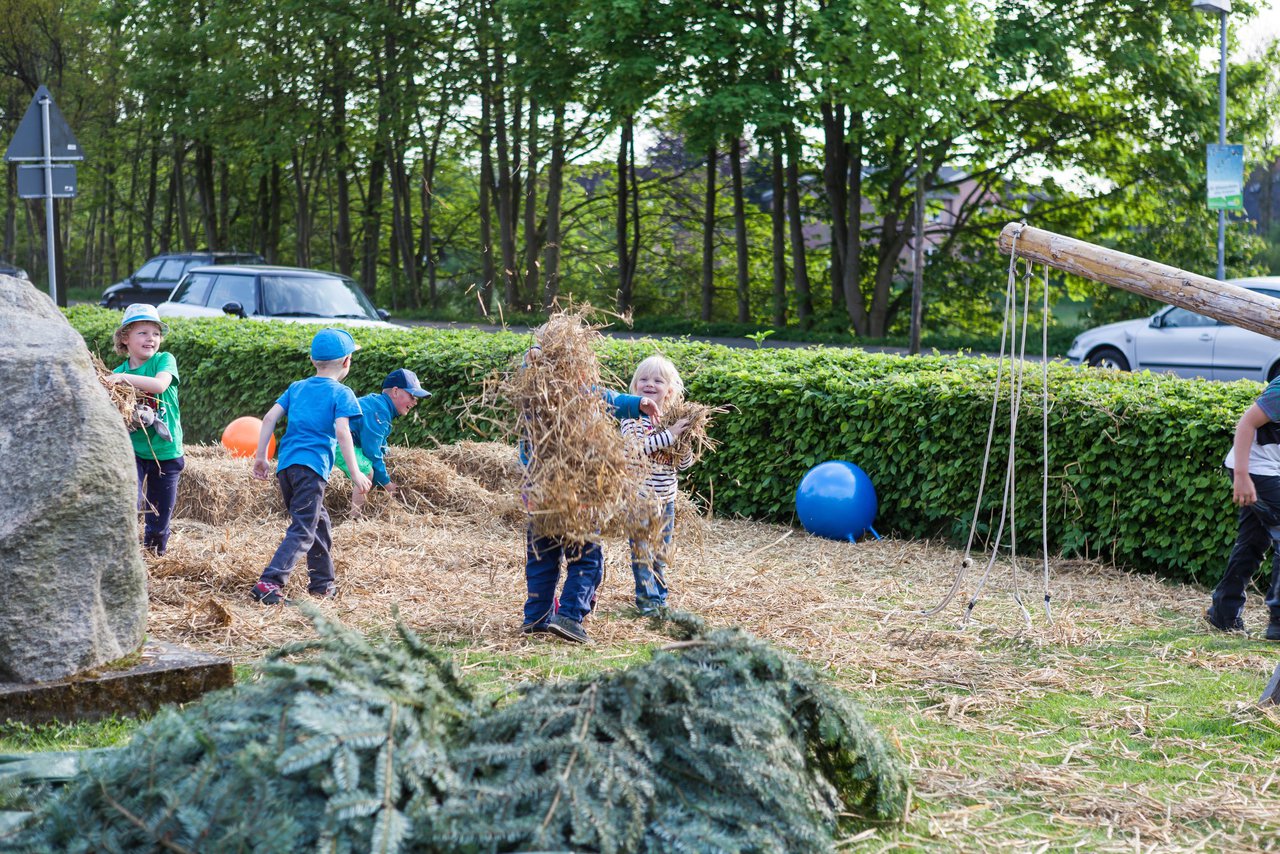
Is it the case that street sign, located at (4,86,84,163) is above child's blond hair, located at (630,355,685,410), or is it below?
above

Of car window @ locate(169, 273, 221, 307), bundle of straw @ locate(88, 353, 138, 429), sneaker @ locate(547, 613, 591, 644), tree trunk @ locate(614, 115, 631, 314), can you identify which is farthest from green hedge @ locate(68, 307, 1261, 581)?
tree trunk @ locate(614, 115, 631, 314)

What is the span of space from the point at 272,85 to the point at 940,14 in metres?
16.9

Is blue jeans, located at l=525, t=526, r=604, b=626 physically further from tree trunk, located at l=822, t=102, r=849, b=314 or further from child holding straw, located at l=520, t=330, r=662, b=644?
tree trunk, located at l=822, t=102, r=849, b=314

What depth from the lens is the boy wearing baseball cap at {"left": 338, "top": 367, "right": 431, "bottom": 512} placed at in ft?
23.6

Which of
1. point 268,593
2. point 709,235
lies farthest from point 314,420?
point 709,235

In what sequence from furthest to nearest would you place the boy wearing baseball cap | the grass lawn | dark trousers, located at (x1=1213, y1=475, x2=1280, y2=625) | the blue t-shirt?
the boy wearing baseball cap → the blue t-shirt → dark trousers, located at (x1=1213, y1=475, x2=1280, y2=625) → the grass lawn

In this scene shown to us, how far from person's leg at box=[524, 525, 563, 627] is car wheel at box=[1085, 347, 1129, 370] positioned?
1343 cm

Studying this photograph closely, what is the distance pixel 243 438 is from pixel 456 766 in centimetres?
814

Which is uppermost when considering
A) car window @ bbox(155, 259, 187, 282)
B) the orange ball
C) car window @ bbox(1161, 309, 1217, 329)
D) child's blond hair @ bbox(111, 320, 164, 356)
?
car window @ bbox(155, 259, 187, 282)

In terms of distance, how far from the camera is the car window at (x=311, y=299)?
15492 mm

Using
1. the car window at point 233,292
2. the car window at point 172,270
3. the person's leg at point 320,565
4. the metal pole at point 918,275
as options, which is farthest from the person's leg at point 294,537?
the car window at point 172,270

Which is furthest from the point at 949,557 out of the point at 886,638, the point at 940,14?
the point at 940,14

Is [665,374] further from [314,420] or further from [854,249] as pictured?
[854,249]

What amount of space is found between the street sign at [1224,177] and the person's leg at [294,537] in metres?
13.8
